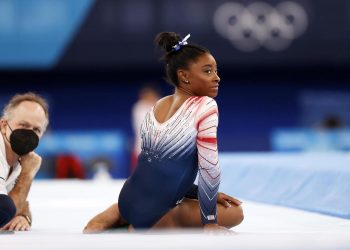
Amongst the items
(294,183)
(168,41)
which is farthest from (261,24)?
(168,41)

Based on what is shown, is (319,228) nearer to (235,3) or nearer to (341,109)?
(235,3)

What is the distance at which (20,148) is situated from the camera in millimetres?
2943

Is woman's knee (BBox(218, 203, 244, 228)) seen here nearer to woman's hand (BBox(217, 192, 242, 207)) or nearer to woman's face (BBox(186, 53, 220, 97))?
woman's hand (BBox(217, 192, 242, 207))

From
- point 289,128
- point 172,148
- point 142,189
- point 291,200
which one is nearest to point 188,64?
point 172,148

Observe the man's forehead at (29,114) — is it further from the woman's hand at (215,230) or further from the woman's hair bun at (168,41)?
the woman's hand at (215,230)

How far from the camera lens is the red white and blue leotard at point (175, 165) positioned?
8.98 feet

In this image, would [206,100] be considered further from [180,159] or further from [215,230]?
[215,230]

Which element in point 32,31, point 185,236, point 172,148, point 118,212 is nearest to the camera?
point 185,236

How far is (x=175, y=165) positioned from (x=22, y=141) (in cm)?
64

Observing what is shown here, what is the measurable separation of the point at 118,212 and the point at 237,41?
742cm

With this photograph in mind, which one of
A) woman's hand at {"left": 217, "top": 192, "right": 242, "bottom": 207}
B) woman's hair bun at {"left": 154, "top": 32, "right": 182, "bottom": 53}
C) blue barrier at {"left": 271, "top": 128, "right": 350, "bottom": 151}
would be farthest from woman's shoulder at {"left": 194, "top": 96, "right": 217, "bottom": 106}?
blue barrier at {"left": 271, "top": 128, "right": 350, "bottom": 151}

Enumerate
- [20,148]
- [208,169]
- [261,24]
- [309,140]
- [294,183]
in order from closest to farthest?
[208,169], [20,148], [294,183], [261,24], [309,140]

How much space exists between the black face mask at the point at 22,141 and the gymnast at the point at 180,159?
411mm

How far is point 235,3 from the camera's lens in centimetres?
1012
